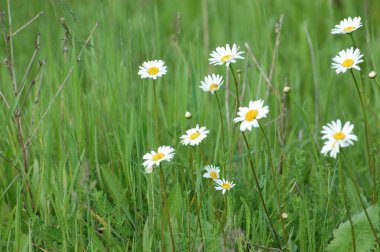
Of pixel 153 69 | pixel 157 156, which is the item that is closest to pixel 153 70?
pixel 153 69

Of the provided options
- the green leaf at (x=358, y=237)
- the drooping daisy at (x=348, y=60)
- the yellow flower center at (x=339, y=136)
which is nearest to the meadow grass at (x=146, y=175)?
the green leaf at (x=358, y=237)

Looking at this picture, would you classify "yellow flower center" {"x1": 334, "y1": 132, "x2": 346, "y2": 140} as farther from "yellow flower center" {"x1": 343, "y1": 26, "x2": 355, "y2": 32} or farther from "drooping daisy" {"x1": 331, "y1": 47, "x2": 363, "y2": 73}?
"yellow flower center" {"x1": 343, "y1": 26, "x2": 355, "y2": 32}

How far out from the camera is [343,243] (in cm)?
178

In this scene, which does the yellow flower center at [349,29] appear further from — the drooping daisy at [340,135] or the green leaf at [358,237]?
the green leaf at [358,237]

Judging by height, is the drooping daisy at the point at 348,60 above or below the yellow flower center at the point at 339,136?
above

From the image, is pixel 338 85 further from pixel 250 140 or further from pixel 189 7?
pixel 189 7

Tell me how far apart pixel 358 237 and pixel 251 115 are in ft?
1.73

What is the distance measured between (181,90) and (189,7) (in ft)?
5.52

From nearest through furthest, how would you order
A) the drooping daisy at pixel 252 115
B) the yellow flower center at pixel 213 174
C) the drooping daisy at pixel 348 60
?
1. the drooping daisy at pixel 252 115
2. the drooping daisy at pixel 348 60
3. the yellow flower center at pixel 213 174

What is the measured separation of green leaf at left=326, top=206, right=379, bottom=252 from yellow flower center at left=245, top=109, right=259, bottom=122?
18.7 inches

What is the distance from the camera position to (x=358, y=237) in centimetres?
179

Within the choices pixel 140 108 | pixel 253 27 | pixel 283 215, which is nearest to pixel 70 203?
pixel 140 108

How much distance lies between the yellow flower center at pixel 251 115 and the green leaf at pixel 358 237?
18.7 inches

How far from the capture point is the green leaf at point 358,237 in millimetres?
1772
